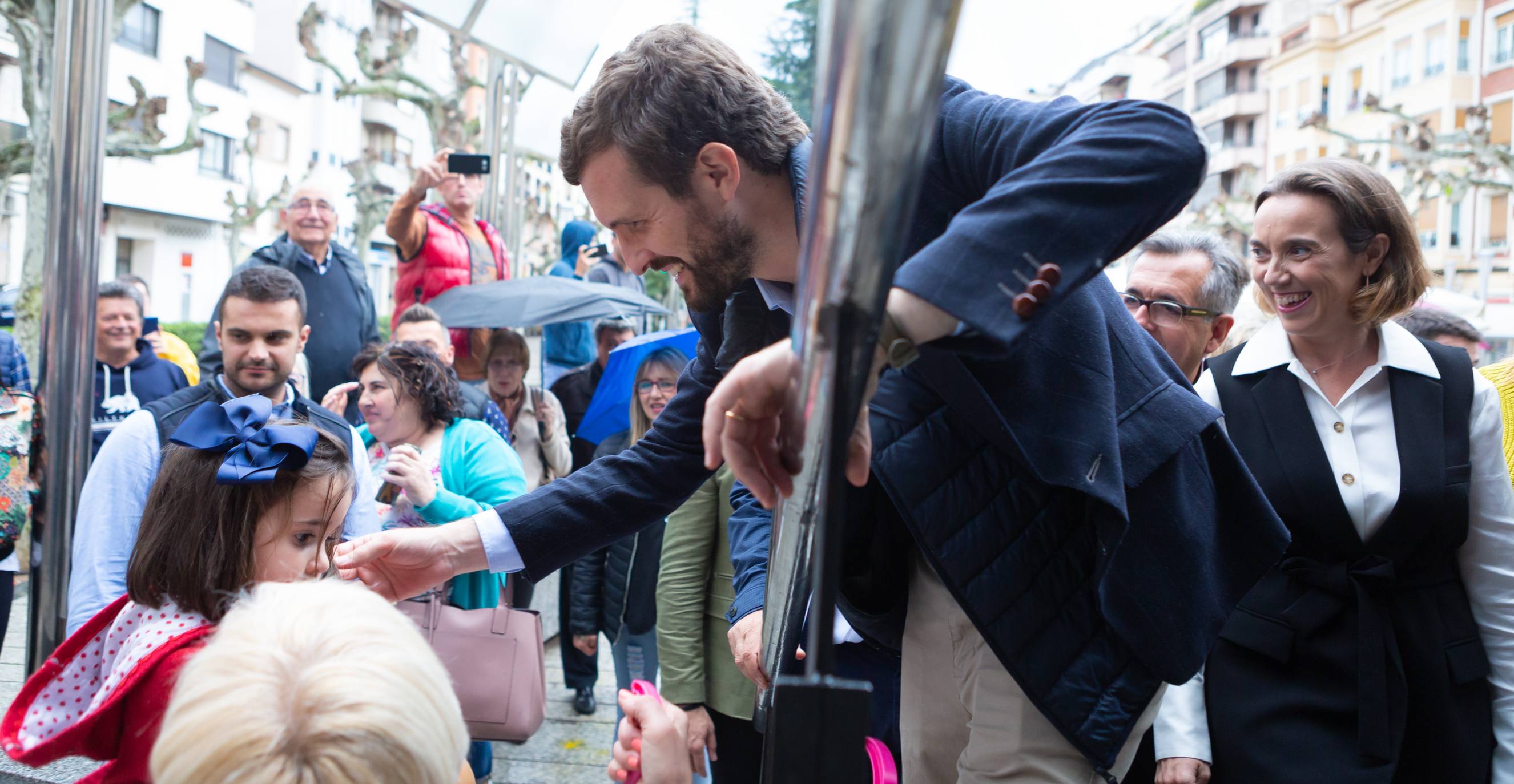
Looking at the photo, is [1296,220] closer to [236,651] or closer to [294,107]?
[236,651]

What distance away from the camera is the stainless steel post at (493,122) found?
26.6 feet

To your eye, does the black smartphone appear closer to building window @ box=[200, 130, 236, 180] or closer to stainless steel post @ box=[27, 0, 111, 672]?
stainless steel post @ box=[27, 0, 111, 672]

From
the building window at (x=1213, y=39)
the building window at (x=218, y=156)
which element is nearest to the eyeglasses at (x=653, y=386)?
the building window at (x=218, y=156)

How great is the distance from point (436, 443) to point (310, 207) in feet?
7.13

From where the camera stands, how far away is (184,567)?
7.40 feet

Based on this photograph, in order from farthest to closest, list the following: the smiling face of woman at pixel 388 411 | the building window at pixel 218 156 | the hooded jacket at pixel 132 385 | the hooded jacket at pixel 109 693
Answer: the building window at pixel 218 156
the hooded jacket at pixel 132 385
the smiling face of woman at pixel 388 411
the hooded jacket at pixel 109 693

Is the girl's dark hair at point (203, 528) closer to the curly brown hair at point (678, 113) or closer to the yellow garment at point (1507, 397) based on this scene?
the curly brown hair at point (678, 113)

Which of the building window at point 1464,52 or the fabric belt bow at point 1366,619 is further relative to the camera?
the building window at point 1464,52

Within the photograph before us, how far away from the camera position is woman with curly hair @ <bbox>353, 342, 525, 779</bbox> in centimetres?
384

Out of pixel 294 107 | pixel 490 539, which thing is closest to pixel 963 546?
pixel 490 539

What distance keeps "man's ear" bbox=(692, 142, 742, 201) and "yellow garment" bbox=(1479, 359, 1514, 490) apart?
2062mm

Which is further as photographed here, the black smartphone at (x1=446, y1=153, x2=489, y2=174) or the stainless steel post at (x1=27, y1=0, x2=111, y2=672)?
the black smartphone at (x1=446, y1=153, x2=489, y2=174)

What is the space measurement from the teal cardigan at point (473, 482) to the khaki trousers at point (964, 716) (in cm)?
213

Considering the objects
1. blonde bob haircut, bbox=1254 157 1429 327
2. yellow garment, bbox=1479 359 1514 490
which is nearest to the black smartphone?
blonde bob haircut, bbox=1254 157 1429 327
